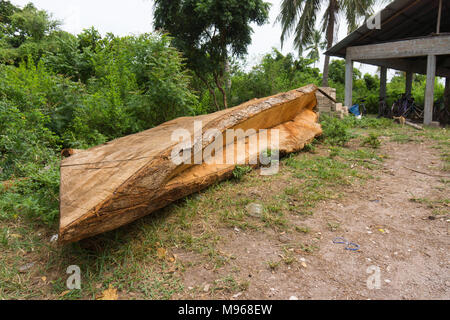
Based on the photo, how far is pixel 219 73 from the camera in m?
9.03

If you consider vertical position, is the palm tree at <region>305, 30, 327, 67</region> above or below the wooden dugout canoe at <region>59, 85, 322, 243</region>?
above

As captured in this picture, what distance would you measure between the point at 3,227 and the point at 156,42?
115 inches

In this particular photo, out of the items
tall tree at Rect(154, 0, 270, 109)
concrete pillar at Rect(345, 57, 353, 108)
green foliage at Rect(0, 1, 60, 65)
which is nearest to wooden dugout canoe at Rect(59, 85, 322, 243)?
tall tree at Rect(154, 0, 270, 109)

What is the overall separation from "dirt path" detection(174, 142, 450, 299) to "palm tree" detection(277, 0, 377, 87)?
36.7 feet

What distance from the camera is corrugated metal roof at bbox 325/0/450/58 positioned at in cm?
761

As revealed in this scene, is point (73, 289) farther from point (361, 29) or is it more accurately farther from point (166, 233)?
point (361, 29)

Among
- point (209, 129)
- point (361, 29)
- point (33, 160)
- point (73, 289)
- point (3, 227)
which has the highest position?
point (361, 29)

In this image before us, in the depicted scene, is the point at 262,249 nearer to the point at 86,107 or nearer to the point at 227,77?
the point at 86,107

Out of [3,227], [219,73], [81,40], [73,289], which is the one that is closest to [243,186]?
[73,289]

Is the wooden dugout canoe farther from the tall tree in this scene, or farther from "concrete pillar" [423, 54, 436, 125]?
"concrete pillar" [423, 54, 436, 125]

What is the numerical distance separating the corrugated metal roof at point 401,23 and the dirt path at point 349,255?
7.21 meters

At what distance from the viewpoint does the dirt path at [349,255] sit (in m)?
1.55

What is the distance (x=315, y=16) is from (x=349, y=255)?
13.5 meters

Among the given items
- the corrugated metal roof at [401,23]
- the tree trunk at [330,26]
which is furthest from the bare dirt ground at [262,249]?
the tree trunk at [330,26]
